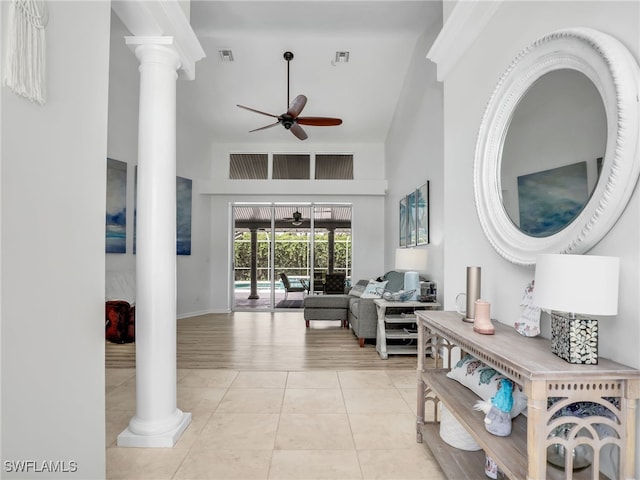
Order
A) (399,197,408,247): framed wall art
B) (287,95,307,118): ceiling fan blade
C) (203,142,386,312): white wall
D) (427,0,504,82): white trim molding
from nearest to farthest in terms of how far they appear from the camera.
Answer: (427,0,504,82): white trim molding → (287,95,307,118): ceiling fan blade → (399,197,408,247): framed wall art → (203,142,386,312): white wall

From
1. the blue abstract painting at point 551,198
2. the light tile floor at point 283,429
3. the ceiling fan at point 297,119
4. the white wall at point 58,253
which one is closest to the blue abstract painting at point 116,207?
the ceiling fan at point 297,119

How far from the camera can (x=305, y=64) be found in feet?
18.5

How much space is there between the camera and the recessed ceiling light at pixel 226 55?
5.36 m

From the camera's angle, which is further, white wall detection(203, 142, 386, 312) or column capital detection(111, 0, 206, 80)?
white wall detection(203, 142, 386, 312)

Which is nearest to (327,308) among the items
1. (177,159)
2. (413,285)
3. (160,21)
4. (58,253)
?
(413,285)

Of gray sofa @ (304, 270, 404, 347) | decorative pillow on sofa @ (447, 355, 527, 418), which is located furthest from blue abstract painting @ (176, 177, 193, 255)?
decorative pillow on sofa @ (447, 355, 527, 418)

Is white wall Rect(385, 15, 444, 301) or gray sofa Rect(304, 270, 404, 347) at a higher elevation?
white wall Rect(385, 15, 444, 301)

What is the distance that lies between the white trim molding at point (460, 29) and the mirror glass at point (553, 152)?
733 mm

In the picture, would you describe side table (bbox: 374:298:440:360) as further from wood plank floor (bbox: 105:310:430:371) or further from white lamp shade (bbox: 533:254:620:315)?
white lamp shade (bbox: 533:254:620:315)

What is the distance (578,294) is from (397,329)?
3625 mm

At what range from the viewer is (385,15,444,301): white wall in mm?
4617

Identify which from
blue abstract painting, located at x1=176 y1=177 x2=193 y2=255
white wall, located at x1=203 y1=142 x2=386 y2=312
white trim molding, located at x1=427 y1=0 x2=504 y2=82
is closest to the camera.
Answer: white trim molding, located at x1=427 y1=0 x2=504 y2=82

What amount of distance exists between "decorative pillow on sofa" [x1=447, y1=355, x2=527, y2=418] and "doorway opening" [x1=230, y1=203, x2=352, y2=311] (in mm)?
5788

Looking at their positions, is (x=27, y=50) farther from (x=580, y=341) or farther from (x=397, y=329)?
(x=397, y=329)
